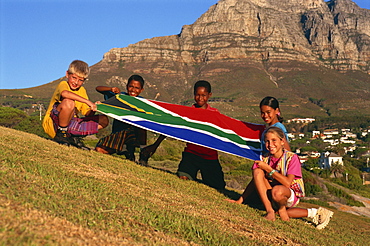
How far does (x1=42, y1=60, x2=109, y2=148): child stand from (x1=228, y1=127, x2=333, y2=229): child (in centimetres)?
376

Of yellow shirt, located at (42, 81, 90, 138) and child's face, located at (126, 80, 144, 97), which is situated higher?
child's face, located at (126, 80, 144, 97)

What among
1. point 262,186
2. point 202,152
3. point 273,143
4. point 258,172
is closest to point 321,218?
point 262,186

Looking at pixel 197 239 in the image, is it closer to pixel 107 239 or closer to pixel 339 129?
pixel 107 239

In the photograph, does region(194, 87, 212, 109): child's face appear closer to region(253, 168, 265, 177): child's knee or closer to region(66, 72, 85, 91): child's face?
region(66, 72, 85, 91): child's face

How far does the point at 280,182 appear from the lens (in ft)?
21.9

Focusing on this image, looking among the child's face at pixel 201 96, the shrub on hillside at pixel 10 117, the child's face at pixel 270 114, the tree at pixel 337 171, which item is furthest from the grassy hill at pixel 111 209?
the tree at pixel 337 171

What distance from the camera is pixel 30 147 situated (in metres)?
7.72

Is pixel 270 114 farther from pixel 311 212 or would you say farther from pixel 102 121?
pixel 102 121

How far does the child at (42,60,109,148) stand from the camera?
8219 mm

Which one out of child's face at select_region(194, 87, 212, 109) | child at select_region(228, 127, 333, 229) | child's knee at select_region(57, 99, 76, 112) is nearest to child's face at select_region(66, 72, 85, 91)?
child's knee at select_region(57, 99, 76, 112)

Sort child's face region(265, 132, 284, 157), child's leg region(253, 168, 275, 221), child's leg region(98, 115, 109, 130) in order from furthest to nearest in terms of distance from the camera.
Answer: child's leg region(98, 115, 109, 130) → child's face region(265, 132, 284, 157) → child's leg region(253, 168, 275, 221)

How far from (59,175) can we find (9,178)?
99 cm

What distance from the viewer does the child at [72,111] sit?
8.22 m

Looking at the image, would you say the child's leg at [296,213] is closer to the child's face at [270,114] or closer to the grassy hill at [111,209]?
the grassy hill at [111,209]
